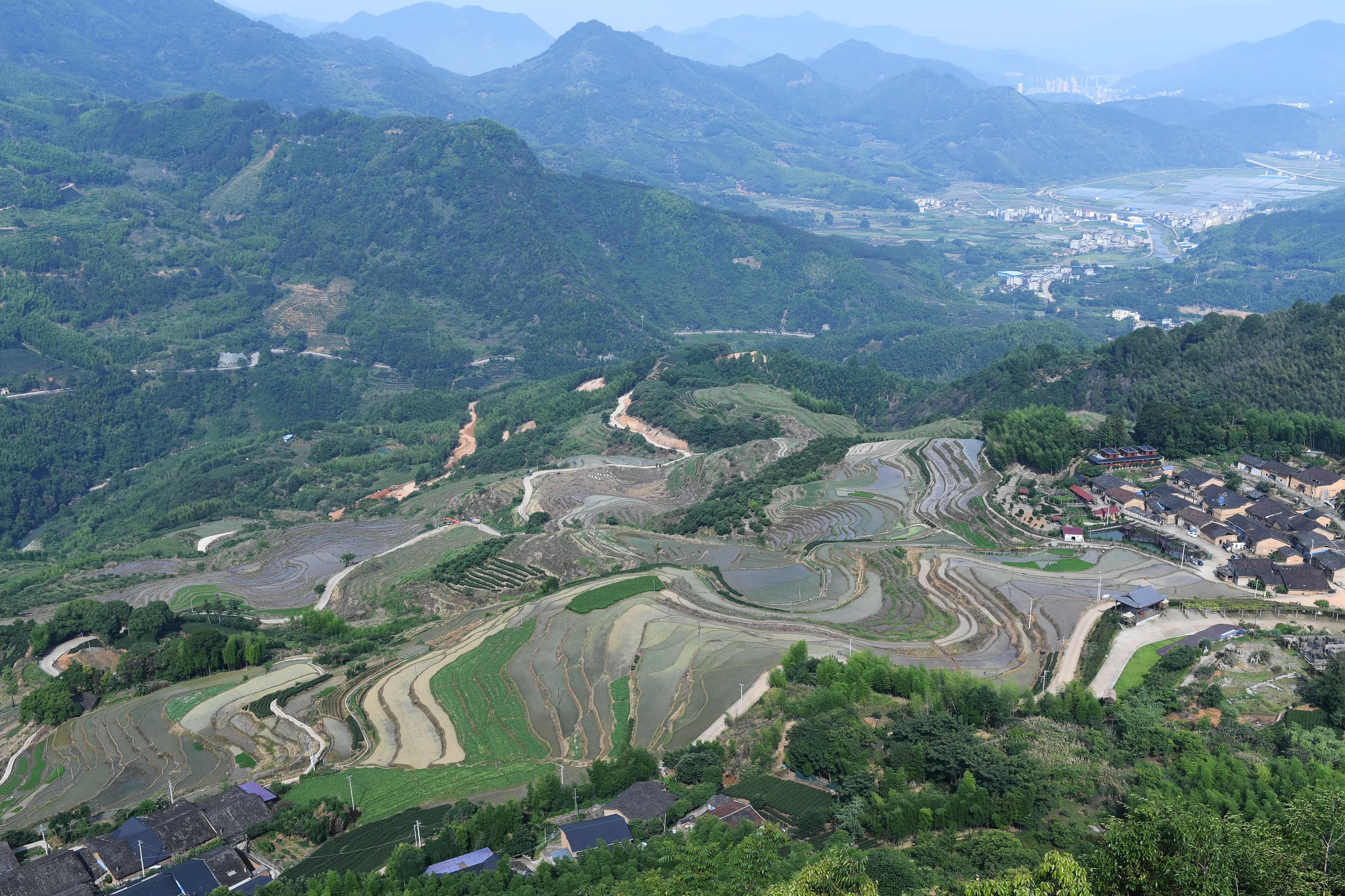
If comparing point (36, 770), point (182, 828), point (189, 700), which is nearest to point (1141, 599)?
point (182, 828)

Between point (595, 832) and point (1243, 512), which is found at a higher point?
point (1243, 512)

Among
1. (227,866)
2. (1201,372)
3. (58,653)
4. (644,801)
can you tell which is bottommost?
(58,653)

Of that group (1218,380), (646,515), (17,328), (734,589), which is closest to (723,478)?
(646,515)

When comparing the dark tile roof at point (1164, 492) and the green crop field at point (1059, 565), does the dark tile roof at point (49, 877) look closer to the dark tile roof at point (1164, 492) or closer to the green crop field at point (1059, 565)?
the green crop field at point (1059, 565)

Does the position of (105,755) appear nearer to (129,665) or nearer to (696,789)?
(129,665)

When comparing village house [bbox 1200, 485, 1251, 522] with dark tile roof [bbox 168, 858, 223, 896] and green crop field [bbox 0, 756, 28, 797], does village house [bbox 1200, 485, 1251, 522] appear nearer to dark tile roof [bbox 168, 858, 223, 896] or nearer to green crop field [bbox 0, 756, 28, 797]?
dark tile roof [bbox 168, 858, 223, 896]

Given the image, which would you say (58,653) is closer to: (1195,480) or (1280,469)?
(1195,480)
